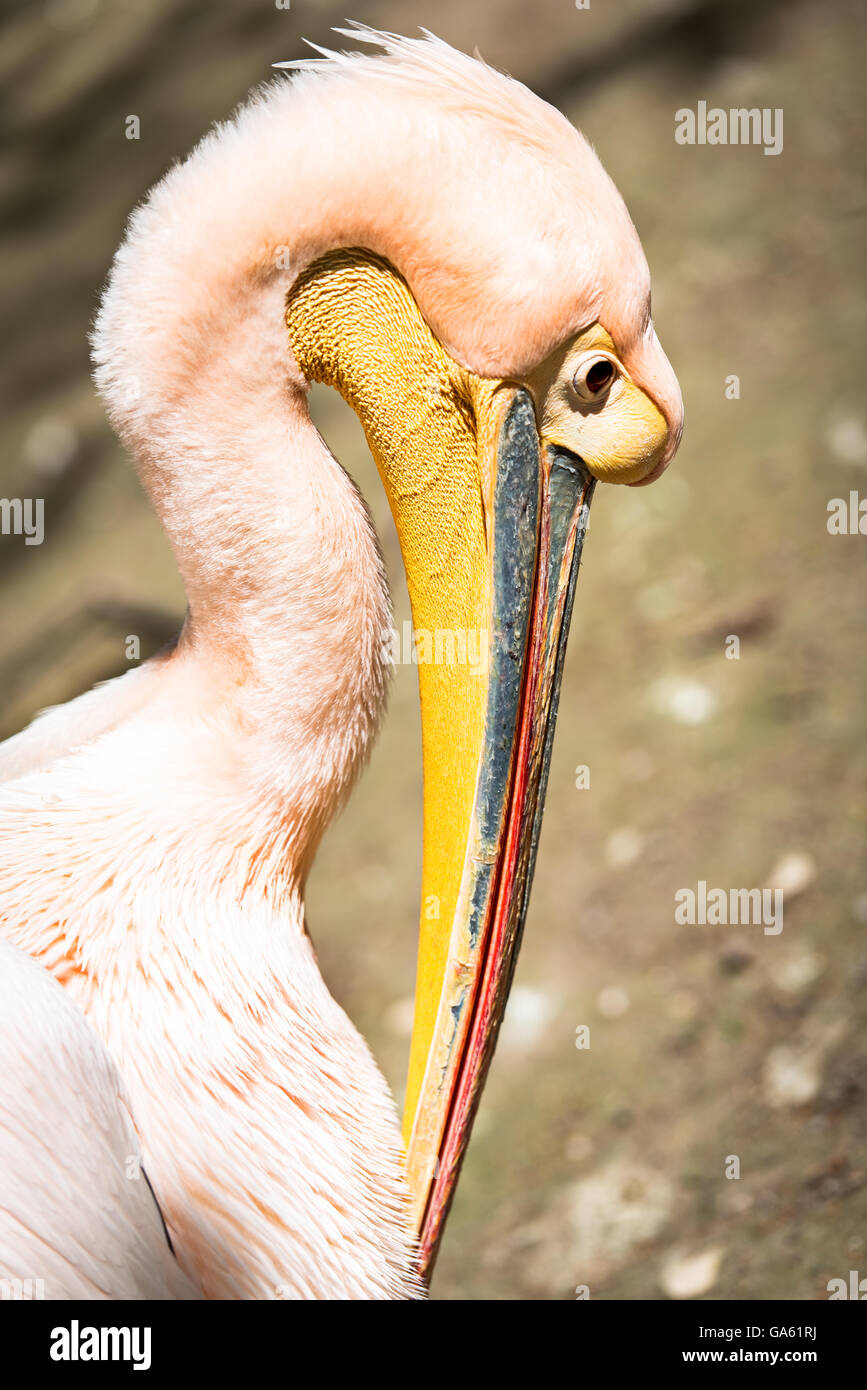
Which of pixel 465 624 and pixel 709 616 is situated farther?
pixel 709 616

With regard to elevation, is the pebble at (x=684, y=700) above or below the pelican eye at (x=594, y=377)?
below

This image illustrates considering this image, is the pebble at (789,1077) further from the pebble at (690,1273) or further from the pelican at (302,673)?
the pelican at (302,673)

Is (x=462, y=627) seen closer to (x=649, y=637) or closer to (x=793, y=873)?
(x=793, y=873)

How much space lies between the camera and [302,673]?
1.44 m

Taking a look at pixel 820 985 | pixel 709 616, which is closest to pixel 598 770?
pixel 709 616

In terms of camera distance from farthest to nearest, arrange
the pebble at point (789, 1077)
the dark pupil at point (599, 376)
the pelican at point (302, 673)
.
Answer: the pebble at point (789, 1077)
the dark pupil at point (599, 376)
the pelican at point (302, 673)

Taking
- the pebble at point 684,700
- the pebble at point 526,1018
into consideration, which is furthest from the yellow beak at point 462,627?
the pebble at point 684,700

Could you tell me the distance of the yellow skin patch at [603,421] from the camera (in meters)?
1.45

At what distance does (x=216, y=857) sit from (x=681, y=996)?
150cm

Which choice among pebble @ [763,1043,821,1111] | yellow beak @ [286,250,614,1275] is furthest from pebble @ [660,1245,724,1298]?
yellow beak @ [286,250,614,1275]

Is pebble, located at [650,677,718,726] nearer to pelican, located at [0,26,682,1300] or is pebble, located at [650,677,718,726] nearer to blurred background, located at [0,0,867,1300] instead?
blurred background, located at [0,0,867,1300]

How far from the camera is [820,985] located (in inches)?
98.0

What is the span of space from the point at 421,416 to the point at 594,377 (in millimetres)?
210
